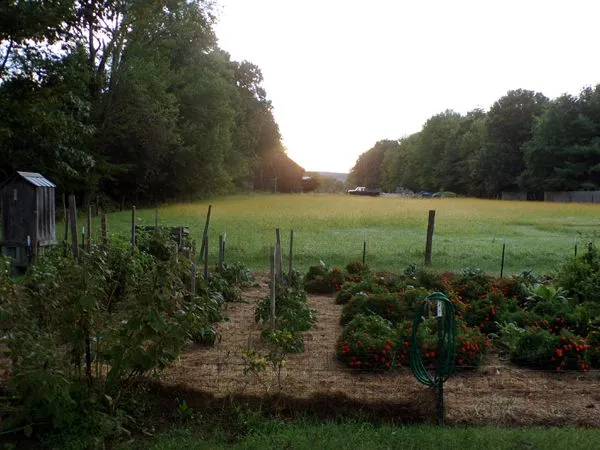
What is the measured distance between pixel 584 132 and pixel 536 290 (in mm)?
56910

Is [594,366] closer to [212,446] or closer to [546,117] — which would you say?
[212,446]

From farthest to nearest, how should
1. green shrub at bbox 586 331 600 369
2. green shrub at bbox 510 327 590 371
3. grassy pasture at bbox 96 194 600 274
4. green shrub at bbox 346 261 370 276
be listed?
grassy pasture at bbox 96 194 600 274
green shrub at bbox 346 261 370 276
green shrub at bbox 586 331 600 369
green shrub at bbox 510 327 590 371

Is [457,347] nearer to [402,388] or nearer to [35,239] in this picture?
[402,388]

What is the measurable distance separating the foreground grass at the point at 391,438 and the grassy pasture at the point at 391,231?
8.08 m

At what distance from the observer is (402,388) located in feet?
22.6

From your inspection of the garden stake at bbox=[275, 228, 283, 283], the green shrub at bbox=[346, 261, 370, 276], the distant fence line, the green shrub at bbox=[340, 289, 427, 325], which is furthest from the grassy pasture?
the distant fence line

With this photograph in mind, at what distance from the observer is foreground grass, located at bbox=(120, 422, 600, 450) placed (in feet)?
18.0

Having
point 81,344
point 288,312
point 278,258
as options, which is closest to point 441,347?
point 288,312

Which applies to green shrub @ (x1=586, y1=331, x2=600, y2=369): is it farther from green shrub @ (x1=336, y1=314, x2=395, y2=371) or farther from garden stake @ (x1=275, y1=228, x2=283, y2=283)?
garden stake @ (x1=275, y1=228, x2=283, y2=283)

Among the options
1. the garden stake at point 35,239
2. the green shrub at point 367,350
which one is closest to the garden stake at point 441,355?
the green shrub at point 367,350

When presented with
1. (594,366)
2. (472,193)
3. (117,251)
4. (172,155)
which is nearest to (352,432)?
(594,366)

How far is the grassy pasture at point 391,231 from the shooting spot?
19.3 metres

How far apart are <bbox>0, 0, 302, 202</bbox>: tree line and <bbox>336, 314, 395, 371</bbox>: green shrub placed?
26.4ft

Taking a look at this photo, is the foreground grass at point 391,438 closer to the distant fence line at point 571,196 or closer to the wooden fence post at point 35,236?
the wooden fence post at point 35,236
